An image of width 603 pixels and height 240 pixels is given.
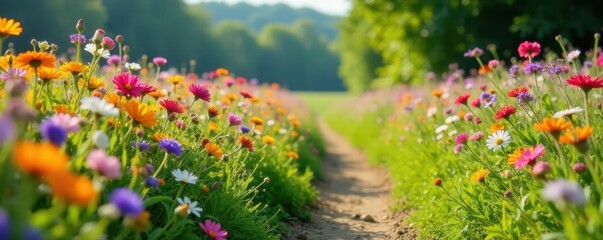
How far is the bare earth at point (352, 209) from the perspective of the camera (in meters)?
4.02

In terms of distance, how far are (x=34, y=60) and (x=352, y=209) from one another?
136 inches

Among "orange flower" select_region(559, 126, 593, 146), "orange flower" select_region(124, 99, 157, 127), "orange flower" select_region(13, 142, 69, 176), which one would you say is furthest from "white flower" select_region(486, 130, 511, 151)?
"orange flower" select_region(13, 142, 69, 176)

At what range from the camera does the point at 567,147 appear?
2.88 meters

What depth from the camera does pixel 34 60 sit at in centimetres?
221

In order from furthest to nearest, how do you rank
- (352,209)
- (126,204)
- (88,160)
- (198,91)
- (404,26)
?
(404,26), (352,209), (198,91), (88,160), (126,204)

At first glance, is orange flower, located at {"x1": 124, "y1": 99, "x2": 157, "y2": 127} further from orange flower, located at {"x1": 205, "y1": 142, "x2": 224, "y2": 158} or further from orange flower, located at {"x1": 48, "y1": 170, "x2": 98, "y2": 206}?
orange flower, located at {"x1": 48, "y1": 170, "x2": 98, "y2": 206}

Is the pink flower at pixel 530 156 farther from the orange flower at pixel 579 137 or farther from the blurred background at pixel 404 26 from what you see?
the blurred background at pixel 404 26

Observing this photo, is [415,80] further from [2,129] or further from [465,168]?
[2,129]

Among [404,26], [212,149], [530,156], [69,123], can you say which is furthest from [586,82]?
[404,26]

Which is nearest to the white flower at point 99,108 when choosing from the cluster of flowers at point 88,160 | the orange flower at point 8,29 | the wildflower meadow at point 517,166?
the cluster of flowers at point 88,160

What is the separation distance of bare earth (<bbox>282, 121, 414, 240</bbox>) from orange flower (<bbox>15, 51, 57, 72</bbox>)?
6.82ft

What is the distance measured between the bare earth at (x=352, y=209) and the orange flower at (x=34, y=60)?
6.82 feet

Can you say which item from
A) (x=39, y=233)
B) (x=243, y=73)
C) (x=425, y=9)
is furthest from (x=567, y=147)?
(x=243, y=73)

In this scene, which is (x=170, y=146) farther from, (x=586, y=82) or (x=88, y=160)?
(x=586, y=82)
